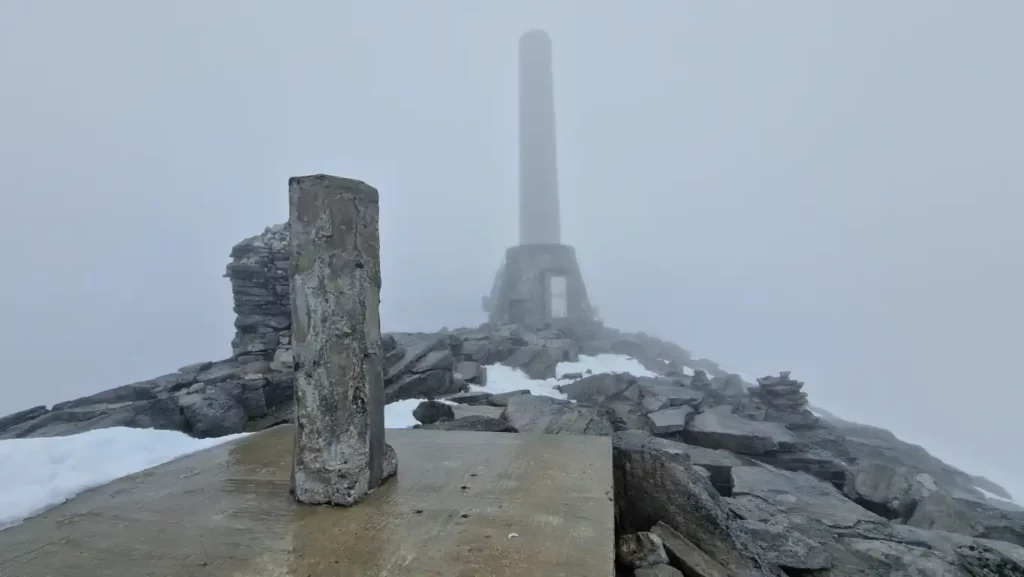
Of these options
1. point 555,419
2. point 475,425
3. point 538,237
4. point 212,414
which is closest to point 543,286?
point 538,237

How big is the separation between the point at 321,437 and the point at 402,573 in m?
1.41

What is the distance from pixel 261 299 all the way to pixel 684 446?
378 inches

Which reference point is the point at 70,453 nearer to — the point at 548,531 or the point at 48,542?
the point at 48,542

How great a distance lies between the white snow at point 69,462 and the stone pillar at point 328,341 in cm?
190

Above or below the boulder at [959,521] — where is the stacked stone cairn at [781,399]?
above

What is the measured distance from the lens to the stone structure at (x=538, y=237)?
101ft

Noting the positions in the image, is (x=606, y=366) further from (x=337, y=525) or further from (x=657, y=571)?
(x=337, y=525)

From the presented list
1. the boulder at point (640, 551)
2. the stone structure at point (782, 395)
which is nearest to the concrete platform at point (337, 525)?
the boulder at point (640, 551)

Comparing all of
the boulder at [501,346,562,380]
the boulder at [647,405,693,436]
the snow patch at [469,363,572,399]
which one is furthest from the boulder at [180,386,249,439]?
the boulder at [501,346,562,380]

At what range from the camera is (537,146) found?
37.0m

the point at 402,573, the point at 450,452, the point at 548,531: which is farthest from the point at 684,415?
the point at 402,573

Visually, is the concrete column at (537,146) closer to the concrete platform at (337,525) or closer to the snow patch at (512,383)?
the snow patch at (512,383)

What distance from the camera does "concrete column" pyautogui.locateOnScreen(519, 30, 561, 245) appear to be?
36344 mm

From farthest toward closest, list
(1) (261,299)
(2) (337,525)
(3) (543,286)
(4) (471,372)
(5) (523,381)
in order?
(3) (543,286) → (5) (523,381) → (4) (471,372) → (1) (261,299) → (2) (337,525)
